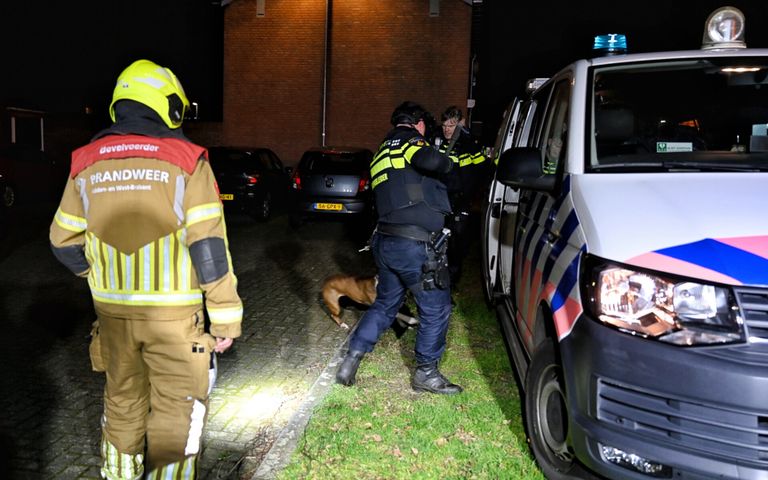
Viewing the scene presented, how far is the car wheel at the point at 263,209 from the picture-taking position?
13.9m

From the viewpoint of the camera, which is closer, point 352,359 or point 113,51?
point 352,359

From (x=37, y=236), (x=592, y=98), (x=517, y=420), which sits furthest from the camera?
(x=37, y=236)

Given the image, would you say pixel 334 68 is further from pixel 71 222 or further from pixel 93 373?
pixel 71 222

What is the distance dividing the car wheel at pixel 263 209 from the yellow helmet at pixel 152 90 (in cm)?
1107

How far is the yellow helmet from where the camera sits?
277 cm

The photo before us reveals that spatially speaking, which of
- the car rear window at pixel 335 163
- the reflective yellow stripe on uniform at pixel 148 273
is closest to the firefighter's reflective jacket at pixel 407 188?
the reflective yellow stripe on uniform at pixel 148 273

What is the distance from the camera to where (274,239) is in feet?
39.3

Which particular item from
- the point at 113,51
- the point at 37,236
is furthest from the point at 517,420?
the point at 113,51

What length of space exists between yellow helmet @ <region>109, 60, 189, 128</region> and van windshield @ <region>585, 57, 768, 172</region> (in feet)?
6.75

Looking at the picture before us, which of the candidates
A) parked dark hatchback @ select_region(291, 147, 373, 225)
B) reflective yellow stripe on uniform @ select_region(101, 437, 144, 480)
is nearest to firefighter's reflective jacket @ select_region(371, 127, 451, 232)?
reflective yellow stripe on uniform @ select_region(101, 437, 144, 480)

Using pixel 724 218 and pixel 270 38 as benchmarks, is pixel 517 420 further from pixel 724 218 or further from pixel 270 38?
pixel 270 38

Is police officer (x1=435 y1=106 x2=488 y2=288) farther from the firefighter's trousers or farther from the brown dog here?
the firefighter's trousers

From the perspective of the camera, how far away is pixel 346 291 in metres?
6.29

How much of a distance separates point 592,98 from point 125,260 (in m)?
2.56
